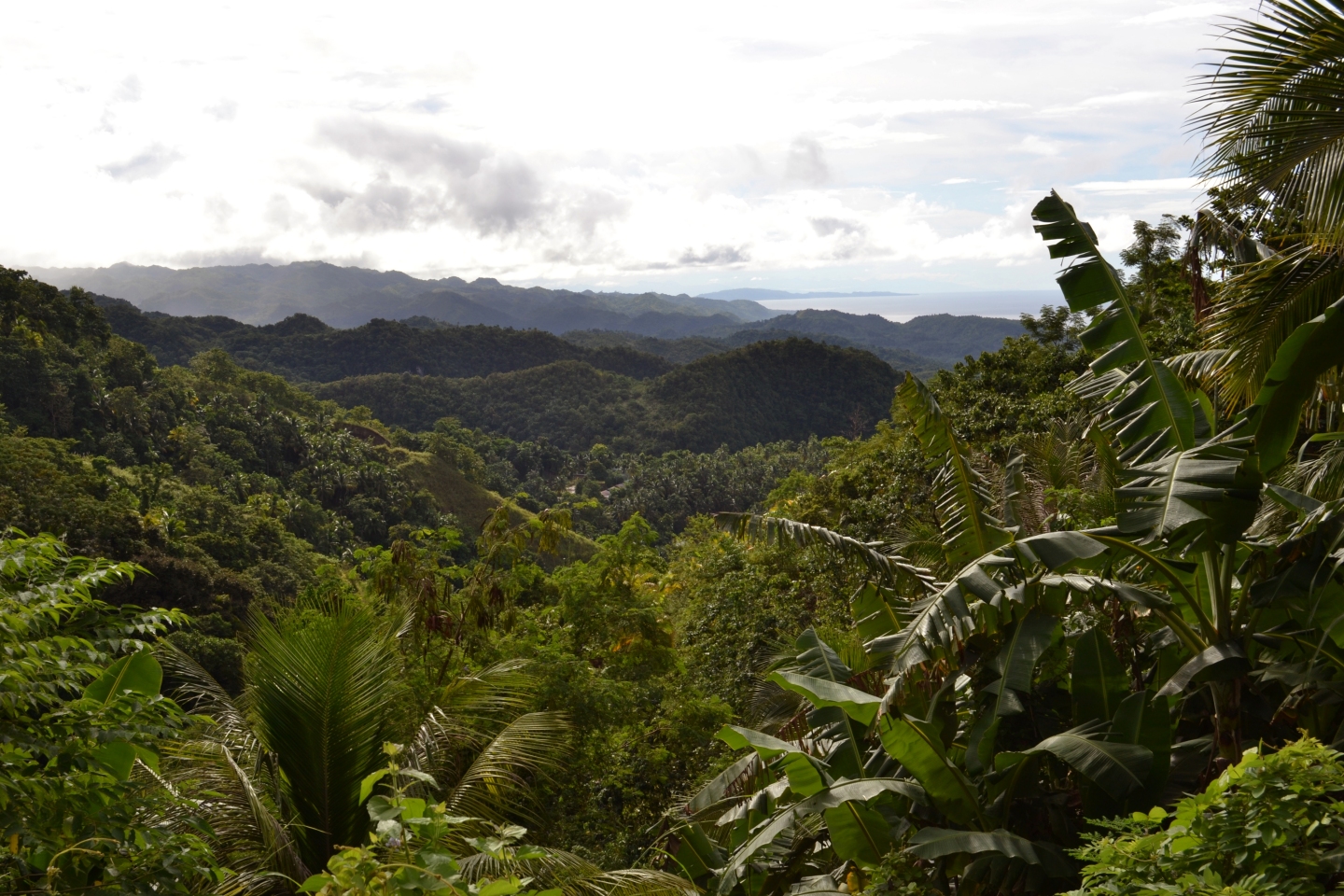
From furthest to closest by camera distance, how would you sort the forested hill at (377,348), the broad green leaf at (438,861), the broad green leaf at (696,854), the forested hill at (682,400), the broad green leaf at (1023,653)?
1. the forested hill at (377,348)
2. the forested hill at (682,400)
3. the broad green leaf at (696,854)
4. the broad green leaf at (1023,653)
5. the broad green leaf at (438,861)

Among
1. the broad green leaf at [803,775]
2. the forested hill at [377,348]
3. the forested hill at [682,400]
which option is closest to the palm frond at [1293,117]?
the broad green leaf at [803,775]

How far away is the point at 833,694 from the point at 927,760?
527 mm

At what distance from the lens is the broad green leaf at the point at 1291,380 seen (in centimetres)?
331

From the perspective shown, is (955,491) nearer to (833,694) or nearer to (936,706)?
(936,706)

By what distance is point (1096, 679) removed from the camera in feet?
12.3

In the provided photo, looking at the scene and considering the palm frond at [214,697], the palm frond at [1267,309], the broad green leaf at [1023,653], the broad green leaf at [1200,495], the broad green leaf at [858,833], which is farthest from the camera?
the palm frond at [214,697]

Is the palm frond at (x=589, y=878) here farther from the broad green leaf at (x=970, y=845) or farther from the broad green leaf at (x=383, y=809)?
the broad green leaf at (x=383, y=809)

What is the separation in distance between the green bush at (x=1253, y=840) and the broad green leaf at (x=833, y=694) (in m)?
1.37

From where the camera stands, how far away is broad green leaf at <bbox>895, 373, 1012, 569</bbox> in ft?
15.5

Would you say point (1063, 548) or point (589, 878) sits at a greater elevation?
point (1063, 548)

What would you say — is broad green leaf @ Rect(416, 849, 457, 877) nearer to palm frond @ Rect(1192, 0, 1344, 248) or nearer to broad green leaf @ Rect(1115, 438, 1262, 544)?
broad green leaf @ Rect(1115, 438, 1262, 544)

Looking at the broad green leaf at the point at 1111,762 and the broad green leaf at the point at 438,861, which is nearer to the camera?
the broad green leaf at the point at 438,861

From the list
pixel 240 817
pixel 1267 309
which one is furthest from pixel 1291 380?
pixel 240 817

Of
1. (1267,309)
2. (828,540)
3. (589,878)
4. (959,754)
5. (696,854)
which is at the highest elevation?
(1267,309)
